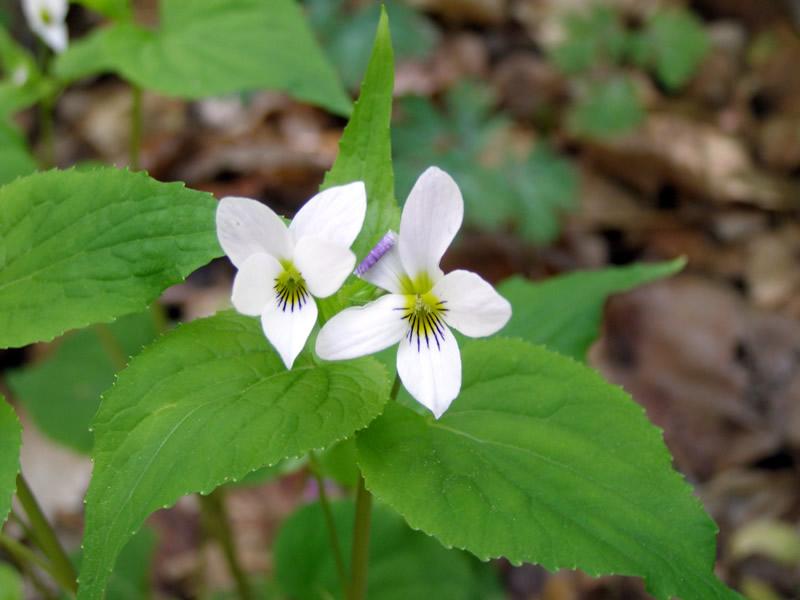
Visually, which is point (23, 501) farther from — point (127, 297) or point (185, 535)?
point (185, 535)

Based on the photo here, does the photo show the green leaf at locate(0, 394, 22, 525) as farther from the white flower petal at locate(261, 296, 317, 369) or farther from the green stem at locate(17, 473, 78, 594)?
→ the white flower petal at locate(261, 296, 317, 369)

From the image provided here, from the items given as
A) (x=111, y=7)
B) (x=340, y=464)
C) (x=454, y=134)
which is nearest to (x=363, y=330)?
(x=340, y=464)

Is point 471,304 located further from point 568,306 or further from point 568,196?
point 568,196

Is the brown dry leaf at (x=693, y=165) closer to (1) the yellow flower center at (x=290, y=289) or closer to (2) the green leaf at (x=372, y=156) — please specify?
(2) the green leaf at (x=372, y=156)

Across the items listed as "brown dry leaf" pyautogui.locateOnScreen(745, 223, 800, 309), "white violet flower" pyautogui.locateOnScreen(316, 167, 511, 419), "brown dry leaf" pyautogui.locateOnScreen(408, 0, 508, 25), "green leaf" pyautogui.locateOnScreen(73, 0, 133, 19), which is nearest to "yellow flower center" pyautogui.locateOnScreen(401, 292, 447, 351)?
"white violet flower" pyautogui.locateOnScreen(316, 167, 511, 419)

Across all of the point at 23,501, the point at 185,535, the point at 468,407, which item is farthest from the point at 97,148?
the point at 468,407

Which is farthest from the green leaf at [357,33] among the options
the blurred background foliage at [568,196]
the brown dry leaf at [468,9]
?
the brown dry leaf at [468,9]
